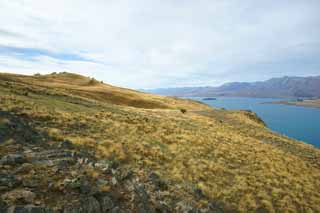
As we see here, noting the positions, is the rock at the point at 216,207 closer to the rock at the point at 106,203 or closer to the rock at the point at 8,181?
the rock at the point at 106,203

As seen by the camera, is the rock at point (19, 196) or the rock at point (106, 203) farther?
the rock at point (106, 203)

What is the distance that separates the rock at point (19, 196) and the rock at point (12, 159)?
1.78 m

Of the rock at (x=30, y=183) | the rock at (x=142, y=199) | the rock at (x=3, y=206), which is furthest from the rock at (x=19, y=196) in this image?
the rock at (x=142, y=199)

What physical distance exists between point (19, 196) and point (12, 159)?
2.28m

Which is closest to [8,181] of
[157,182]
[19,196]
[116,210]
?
[19,196]

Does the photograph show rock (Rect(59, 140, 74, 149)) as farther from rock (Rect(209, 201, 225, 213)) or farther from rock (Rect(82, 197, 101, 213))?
rock (Rect(209, 201, 225, 213))

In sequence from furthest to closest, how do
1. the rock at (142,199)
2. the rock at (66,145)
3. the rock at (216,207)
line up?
the rock at (66,145), the rock at (216,207), the rock at (142,199)

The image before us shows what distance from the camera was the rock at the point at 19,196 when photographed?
18.6 feet

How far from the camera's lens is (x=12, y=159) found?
755 cm

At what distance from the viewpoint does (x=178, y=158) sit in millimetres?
13195

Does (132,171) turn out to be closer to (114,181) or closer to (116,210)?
(114,181)

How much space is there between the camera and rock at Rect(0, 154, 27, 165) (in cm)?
736

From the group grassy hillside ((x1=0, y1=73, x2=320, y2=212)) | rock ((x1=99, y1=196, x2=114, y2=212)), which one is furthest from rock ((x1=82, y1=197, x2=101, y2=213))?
rock ((x1=99, y1=196, x2=114, y2=212))

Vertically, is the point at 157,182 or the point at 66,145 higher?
the point at 66,145
